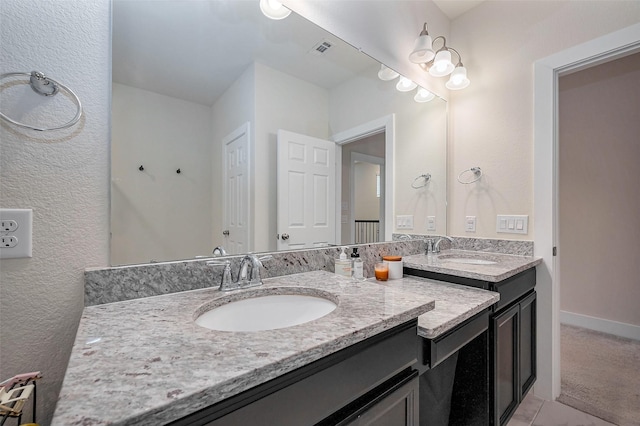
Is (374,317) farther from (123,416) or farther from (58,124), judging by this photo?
(58,124)

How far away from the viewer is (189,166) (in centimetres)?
107

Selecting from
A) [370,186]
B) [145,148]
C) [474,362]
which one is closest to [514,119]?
[370,186]

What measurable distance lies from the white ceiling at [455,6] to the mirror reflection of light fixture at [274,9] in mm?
1419

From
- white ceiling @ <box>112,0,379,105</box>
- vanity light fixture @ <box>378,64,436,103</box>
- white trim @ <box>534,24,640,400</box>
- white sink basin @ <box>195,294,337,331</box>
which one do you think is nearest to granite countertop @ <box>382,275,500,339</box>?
white sink basin @ <box>195,294,337,331</box>

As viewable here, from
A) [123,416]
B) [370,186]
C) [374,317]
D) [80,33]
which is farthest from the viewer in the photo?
[370,186]

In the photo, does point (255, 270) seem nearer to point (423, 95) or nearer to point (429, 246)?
point (429, 246)

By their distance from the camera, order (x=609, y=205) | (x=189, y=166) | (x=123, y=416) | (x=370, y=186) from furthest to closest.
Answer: (x=609, y=205) < (x=370, y=186) < (x=189, y=166) < (x=123, y=416)

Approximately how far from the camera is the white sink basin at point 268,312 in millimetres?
840

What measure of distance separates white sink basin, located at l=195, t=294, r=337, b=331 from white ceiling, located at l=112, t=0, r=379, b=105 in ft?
2.54

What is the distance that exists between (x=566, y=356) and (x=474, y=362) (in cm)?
159

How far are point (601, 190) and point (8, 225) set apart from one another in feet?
12.9

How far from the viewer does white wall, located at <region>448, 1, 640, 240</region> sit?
67.0 inches

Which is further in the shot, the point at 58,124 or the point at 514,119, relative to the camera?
the point at 514,119

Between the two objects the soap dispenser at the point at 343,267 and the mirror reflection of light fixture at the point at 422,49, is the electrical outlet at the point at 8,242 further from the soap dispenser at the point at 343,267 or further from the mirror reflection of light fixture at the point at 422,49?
Answer: the mirror reflection of light fixture at the point at 422,49
